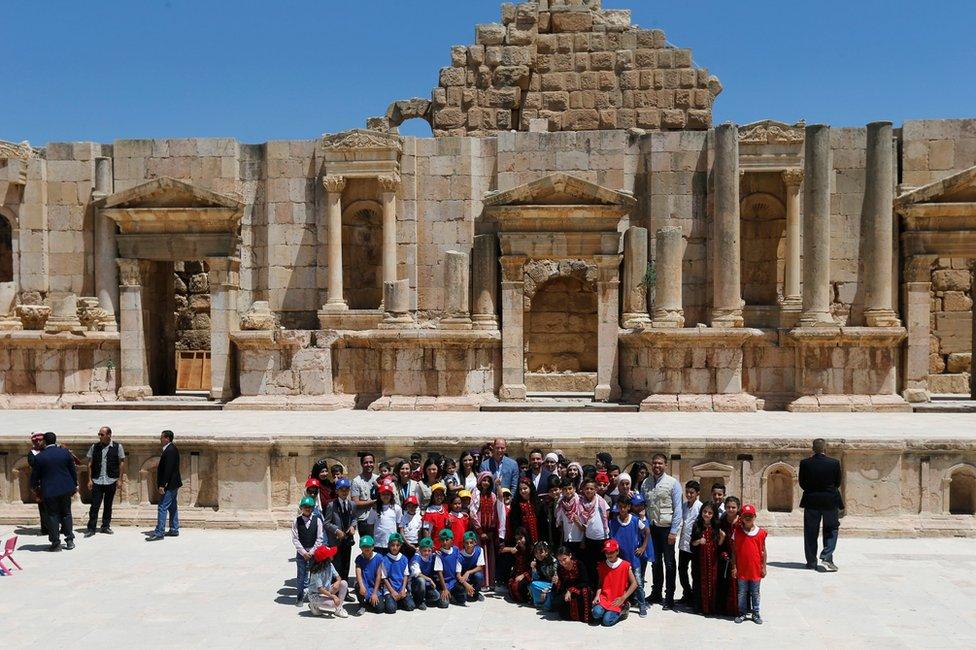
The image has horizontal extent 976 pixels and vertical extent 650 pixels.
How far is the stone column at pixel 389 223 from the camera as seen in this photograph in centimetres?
1986

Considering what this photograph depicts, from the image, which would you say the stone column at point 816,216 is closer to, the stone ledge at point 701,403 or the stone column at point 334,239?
the stone ledge at point 701,403

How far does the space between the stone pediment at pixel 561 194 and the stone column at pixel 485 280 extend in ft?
3.05

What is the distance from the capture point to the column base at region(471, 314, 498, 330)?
1891 cm

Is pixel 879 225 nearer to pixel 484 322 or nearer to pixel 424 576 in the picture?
pixel 484 322

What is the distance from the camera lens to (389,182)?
1983 cm

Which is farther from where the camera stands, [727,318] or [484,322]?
[484,322]

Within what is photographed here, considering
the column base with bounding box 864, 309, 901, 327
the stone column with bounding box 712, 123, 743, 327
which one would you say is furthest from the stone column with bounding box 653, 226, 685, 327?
the column base with bounding box 864, 309, 901, 327

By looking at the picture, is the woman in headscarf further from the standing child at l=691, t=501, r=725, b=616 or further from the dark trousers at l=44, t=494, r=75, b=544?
the dark trousers at l=44, t=494, r=75, b=544

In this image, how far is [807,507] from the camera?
965cm

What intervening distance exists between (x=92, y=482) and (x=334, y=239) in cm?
986

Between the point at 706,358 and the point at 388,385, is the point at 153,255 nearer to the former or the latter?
the point at 388,385

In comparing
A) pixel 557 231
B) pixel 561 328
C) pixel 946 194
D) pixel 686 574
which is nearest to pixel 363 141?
pixel 557 231

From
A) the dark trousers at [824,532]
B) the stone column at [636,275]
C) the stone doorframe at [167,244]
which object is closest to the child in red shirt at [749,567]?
the dark trousers at [824,532]

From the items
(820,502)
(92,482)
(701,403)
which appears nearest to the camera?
(820,502)
